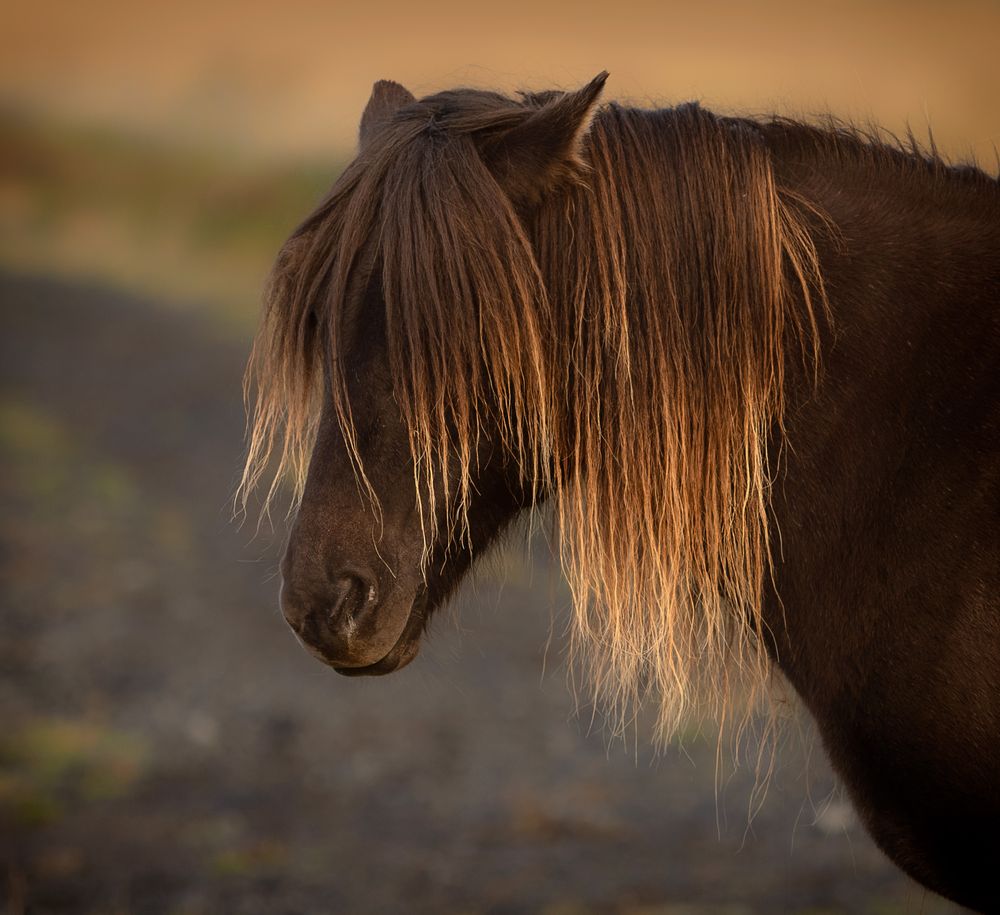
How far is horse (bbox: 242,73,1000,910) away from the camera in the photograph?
208 centimetres

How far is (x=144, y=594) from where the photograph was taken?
6.66m

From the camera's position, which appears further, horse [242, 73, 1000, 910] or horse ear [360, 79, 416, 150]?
horse ear [360, 79, 416, 150]

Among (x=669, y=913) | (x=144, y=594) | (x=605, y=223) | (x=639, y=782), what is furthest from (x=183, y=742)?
(x=605, y=223)

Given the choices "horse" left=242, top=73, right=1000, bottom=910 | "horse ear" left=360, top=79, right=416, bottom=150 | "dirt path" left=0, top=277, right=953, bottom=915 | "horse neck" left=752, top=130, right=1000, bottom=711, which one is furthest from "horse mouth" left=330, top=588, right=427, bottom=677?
"horse ear" left=360, top=79, right=416, bottom=150

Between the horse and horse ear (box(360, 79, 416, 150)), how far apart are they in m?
0.26

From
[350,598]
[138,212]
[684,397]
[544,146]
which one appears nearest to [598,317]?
[684,397]

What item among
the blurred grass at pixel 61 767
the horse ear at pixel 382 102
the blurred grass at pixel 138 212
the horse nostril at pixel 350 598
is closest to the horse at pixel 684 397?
the horse nostril at pixel 350 598

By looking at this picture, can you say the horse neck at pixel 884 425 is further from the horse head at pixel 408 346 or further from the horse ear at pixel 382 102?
the horse ear at pixel 382 102

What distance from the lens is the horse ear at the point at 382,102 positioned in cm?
247

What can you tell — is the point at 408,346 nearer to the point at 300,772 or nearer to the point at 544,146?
the point at 544,146

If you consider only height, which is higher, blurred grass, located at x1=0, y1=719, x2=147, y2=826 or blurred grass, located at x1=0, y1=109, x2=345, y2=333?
blurred grass, located at x1=0, y1=109, x2=345, y2=333

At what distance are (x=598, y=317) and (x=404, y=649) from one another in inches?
30.9

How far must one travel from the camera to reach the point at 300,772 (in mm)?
5086

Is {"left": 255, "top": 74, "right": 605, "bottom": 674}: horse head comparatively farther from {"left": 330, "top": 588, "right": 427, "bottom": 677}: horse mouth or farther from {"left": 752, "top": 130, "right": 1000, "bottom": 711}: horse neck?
{"left": 752, "top": 130, "right": 1000, "bottom": 711}: horse neck
